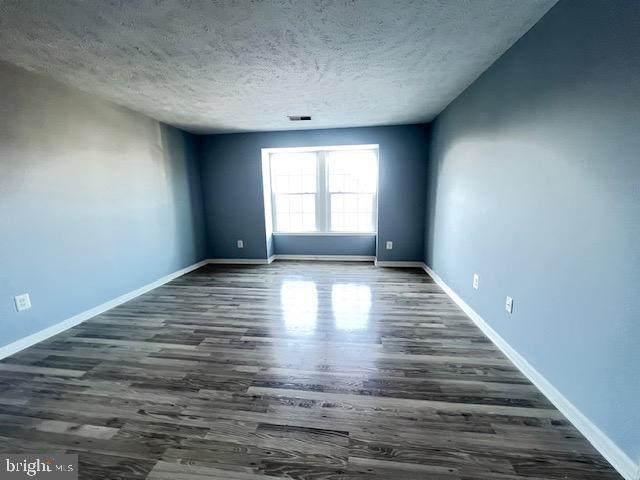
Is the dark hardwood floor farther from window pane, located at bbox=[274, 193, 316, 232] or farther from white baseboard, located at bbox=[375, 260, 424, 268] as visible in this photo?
window pane, located at bbox=[274, 193, 316, 232]

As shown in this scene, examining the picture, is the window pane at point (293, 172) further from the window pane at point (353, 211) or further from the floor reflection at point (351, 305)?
the floor reflection at point (351, 305)

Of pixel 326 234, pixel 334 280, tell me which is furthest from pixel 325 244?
pixel 334 280

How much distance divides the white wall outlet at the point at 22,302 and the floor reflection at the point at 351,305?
2.65 metres

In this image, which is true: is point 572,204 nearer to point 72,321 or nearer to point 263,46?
point 263,46

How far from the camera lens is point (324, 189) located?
4.66 meters

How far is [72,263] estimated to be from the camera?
2449 millimetres

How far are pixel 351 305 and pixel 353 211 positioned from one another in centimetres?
224

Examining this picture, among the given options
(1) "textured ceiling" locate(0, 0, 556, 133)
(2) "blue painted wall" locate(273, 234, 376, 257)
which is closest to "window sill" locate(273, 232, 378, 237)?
(2) "blue painted wall" locate(273, 234, 376, 257)

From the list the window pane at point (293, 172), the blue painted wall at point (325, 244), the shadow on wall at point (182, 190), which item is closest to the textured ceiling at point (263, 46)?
the shadow on wall at point (182, 190)

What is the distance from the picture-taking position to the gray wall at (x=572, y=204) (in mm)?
1069

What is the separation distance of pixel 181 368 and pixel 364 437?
4.44 feet

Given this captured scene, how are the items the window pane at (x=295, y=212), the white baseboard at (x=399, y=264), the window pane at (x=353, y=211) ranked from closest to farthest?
the white baseboard at (x=399, y=264)
the window pane at (x=353, y=211)
the window pane at (x=295, y=212)

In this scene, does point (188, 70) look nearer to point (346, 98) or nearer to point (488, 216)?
point (346, 98)

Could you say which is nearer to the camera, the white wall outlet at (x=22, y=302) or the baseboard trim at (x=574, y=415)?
the baseboard trim at (x=574, y=415)
